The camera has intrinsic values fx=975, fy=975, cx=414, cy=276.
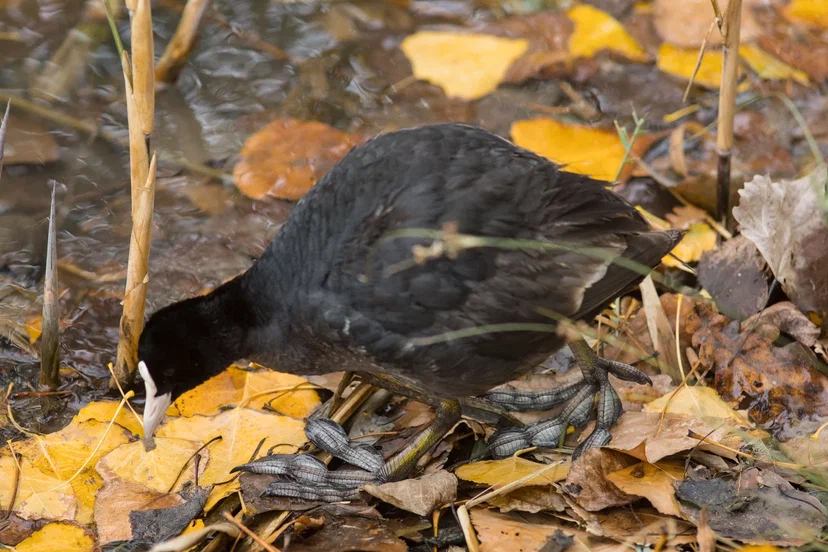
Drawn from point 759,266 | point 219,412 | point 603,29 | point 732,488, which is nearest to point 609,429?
point 732,488

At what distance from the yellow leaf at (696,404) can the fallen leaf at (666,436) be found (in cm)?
8

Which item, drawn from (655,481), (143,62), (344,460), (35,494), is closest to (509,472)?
(655,481)

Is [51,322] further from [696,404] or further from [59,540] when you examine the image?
[696,404]

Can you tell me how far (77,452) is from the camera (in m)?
3.65

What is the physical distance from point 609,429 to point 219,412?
1.53m

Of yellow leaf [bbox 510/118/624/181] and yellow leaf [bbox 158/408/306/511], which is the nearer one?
yellow leaf [bbox 158/408/306/511]

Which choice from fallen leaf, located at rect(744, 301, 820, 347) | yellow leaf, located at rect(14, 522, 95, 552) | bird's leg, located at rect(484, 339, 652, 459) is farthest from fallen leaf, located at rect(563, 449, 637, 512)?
yellow leaf, located at rect(14, 522, 95, 552)

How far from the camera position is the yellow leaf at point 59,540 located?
3281 millimetres

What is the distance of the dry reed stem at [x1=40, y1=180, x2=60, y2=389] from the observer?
12.2 feet

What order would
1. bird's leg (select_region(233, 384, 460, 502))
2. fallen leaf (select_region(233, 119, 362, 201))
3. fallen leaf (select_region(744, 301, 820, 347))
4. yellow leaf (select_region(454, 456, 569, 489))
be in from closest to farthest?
1. yellow leaf (select_region(454, 456, 569, 489))
2. bird's leg (select_region(233, 384, 460, 502))
3. fallen leaf (select_region(744, 301, 820, 347))
4. fallen leaf (select_region(233, 119, 362, 201))

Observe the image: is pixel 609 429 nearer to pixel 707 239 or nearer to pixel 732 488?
pixel 732 488

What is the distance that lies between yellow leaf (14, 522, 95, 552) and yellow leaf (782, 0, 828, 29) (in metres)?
5.03

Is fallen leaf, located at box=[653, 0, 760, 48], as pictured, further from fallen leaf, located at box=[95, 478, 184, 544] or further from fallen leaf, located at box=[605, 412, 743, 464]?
fallen leaf, located at box=[95, 478, 184, 544]

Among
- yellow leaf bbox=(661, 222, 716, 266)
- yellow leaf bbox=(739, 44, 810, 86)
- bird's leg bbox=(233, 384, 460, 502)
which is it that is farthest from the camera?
yellow leaf bbox=(739, 44, 810, 86)
